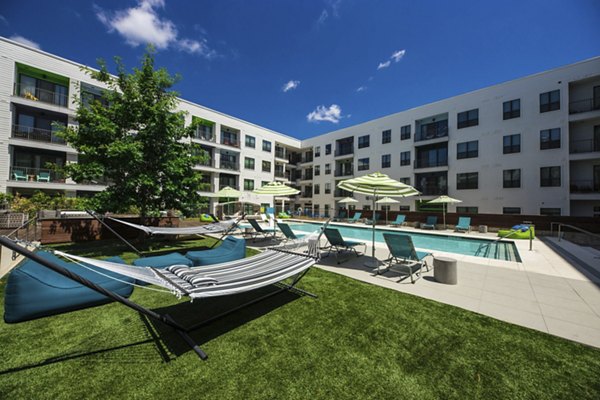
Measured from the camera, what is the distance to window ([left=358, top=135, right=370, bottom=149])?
98.4ft

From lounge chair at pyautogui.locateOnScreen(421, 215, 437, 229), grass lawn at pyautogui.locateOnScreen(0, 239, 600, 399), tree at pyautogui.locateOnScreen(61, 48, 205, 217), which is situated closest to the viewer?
grass lawn at pyautogui.locateOnScreen(0, 239, 600, 399)

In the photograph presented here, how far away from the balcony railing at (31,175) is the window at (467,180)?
3450 cm

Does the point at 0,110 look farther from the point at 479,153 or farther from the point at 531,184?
the point at 531,184

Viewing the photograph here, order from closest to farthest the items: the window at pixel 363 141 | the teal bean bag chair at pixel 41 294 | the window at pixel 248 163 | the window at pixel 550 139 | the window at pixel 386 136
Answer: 1. the teal bean bag chair at pixel 41 294
2. the window at pixel 550 139
3. the window at pixel 386 136
4. the window at pixel 363 141
5. the window at pixel 248 163

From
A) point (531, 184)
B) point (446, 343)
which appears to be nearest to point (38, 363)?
point (446, 343)

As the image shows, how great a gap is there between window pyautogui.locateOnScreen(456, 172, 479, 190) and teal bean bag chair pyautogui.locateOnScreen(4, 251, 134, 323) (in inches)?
1045

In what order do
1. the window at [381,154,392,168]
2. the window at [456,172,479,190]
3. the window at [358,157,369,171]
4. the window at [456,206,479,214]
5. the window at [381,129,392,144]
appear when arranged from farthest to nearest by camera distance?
the window at [358,157,369,171] → the window at [381,129,392,144] → the window at [381,154,392,168] → the window at [456,172,479,190] → the window at [456,206,479,214]

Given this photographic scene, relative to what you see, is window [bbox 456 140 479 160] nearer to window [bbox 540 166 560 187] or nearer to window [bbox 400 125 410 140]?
window [bbox 540 166 560 187]

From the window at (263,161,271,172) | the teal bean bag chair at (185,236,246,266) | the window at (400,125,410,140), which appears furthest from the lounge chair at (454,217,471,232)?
the window at (263,161,271,172)

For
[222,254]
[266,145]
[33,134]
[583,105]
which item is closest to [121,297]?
[222,254]

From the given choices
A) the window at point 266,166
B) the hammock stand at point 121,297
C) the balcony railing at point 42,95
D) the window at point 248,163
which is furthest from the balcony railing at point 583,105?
the balcony railing at point 42,95

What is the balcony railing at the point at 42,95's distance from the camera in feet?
55.3

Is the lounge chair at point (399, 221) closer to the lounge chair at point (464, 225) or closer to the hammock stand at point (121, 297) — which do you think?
the lounge chair at point (464, 225)

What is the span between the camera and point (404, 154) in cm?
2655
